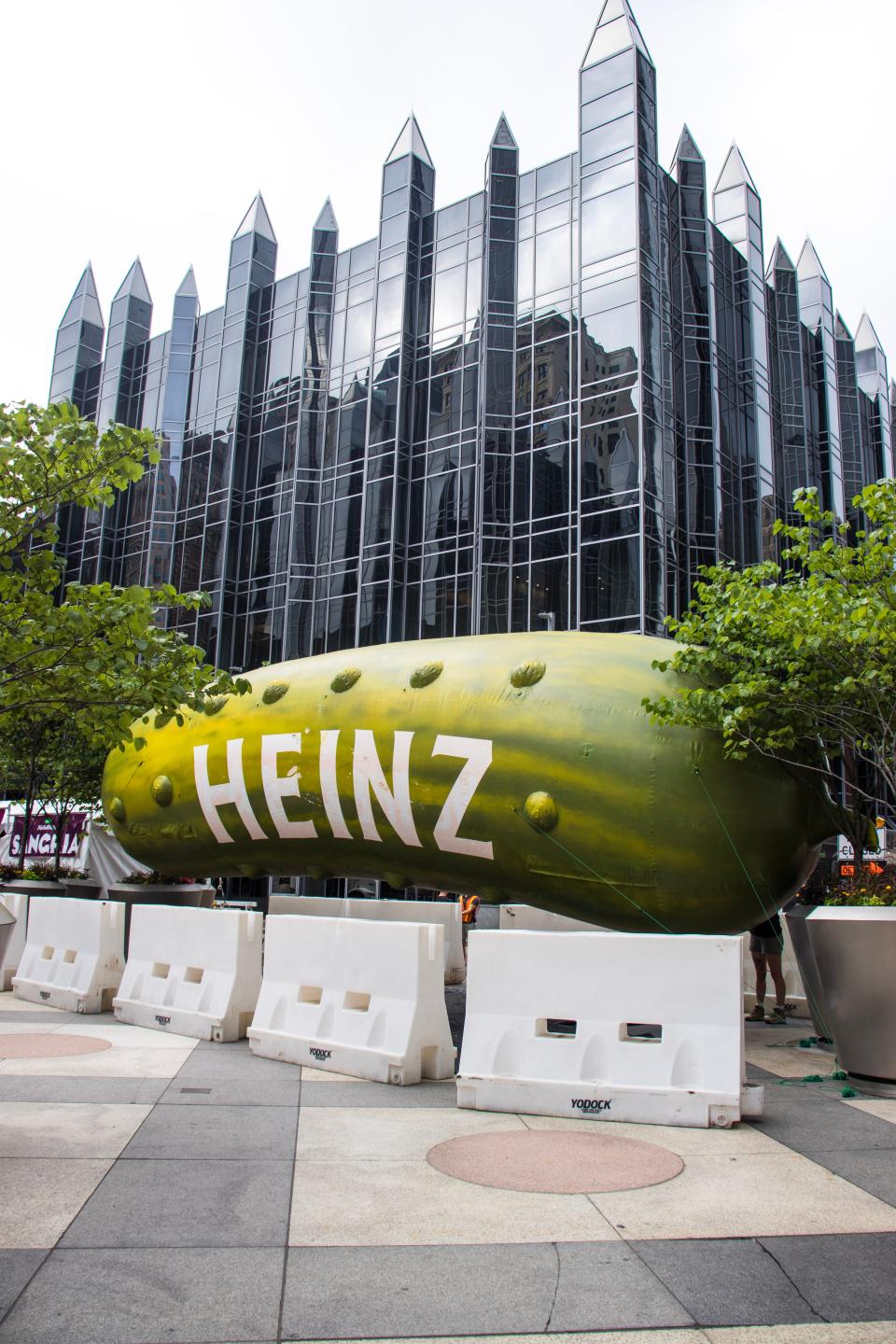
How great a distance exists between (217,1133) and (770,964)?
273 inches

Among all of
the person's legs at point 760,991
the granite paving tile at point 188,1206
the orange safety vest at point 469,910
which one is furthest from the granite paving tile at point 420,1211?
the orange safety vest at point 469,910

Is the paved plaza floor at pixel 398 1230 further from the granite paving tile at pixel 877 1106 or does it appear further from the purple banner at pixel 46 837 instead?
the purple banner at pixel 46 837

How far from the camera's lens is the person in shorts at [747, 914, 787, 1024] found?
10695 millimetres

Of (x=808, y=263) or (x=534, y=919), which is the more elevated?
(x=808, y=263)

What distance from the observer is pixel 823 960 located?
7594 millimetres

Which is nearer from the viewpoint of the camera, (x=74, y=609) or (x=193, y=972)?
(x=74, y=609)

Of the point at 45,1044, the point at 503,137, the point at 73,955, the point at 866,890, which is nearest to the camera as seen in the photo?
the point at 866,890

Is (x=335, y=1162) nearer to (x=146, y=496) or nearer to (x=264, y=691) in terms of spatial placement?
(x=264, y=691)

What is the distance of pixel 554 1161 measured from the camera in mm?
5391

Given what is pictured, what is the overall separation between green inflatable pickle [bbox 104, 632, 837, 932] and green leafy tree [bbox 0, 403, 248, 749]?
2.74 m

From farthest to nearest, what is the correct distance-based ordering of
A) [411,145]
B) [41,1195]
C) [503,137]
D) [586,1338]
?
1. [411,145]
2. [503,137]
3. [41,1195]
4. [586,1338]

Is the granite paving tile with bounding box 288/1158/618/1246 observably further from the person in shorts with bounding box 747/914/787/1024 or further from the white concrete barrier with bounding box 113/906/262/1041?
the person in shorts with bounding box 747/914/787/1024

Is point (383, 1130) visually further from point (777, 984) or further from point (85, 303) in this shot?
point (85, 303)

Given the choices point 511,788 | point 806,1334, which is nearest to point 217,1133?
point 806,1334
